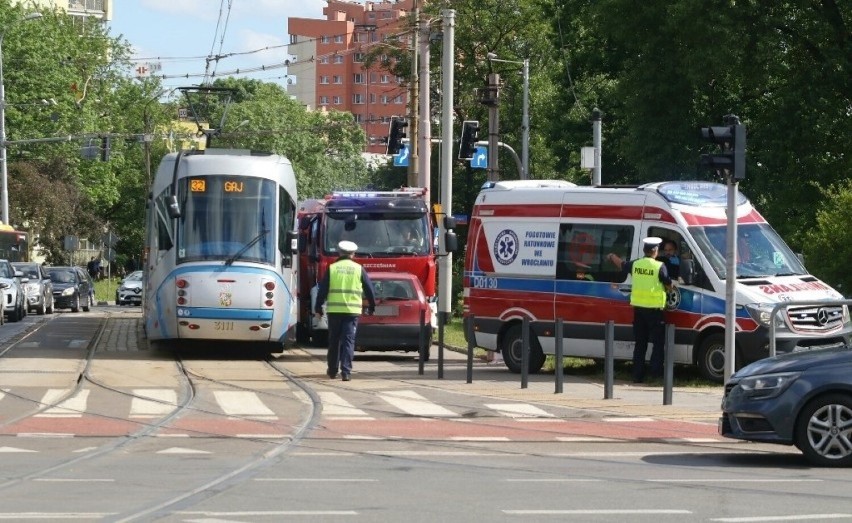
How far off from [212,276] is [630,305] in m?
7.13

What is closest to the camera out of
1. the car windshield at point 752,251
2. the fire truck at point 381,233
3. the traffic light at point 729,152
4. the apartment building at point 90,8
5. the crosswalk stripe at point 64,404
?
the crosswalk stripe at point 64,404

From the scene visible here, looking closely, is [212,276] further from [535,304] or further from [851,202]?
[851,202]

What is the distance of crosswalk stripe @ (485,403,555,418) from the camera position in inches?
696

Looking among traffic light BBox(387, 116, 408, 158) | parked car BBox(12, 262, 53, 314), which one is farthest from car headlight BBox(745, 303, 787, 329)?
parked car BBox(12, 262, 53, 314)

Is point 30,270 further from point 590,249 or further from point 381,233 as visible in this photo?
point 590,249

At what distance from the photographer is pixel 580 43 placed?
172 ft

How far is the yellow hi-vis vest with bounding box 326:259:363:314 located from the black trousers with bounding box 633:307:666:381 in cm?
364

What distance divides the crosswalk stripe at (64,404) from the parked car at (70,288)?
3897cm

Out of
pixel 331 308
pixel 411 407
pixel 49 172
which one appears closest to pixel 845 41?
pixel 331 308

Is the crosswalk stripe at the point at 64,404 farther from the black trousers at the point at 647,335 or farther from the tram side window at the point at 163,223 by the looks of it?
the black trousers at the point at 647,335

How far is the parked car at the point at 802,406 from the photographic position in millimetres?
13102

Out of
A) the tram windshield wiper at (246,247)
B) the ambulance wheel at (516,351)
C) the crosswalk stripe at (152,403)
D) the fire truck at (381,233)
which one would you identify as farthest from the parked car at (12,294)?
the crosswalk stripe at (152,403)

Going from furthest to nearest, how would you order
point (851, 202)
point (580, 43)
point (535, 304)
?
point (580, 43) < point (851, 202) < point (535, 304)

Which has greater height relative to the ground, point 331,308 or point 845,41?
point 845,41
